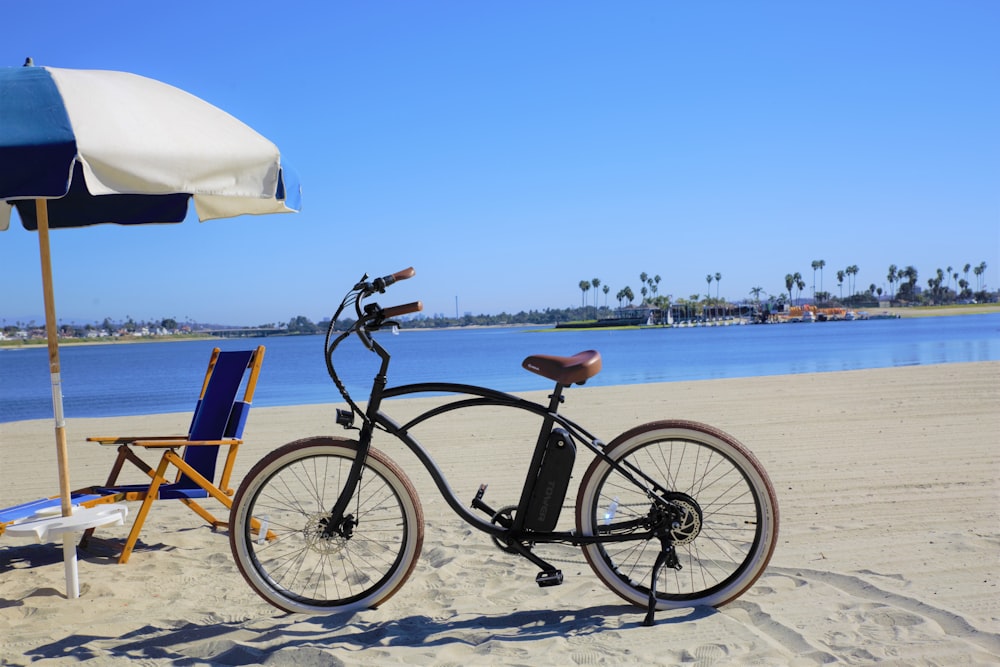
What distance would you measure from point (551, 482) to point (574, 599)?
0.60 metres

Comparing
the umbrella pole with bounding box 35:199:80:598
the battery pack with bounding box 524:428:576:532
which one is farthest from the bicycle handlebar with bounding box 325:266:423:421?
the umbrella pole with bounding box 35:199:80:598

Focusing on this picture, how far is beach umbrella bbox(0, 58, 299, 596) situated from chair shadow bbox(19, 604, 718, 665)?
0.82m

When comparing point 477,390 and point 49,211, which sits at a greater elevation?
point 49,211

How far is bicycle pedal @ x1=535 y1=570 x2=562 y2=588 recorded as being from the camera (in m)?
3.19

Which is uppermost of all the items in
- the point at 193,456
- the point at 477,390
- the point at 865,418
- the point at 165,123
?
the point at 165,123

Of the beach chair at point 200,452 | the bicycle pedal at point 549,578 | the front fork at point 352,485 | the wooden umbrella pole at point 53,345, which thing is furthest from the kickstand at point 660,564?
the wooden umbrella pole at point 53,345

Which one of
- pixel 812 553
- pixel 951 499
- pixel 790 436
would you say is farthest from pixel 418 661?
pixel 790 436

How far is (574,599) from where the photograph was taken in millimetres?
3471

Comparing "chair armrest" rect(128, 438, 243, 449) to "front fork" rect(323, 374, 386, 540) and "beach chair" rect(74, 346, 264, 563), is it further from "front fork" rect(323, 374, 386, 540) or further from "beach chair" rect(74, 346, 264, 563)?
"front fork" rect(323, 374, 386, 540)

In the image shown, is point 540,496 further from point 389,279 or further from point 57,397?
point 57,397

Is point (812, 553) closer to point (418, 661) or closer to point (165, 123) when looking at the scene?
point (418, 661)

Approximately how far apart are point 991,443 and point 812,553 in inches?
153

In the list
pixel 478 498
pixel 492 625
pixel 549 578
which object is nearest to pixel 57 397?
pixel 478 498

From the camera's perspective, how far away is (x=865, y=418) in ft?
29.3
